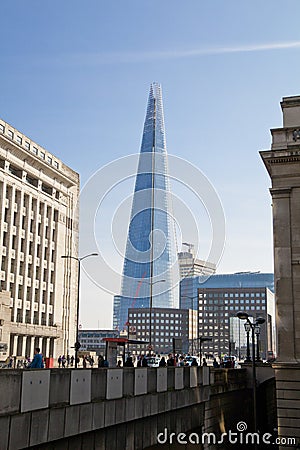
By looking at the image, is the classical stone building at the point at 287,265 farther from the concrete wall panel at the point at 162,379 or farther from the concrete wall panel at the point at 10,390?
the concrete wall panel at the point at 10,390

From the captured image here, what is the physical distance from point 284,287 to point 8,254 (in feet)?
207

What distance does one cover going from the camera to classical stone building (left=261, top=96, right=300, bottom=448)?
1236 inches

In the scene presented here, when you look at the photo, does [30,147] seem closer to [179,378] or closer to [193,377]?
[193,377]

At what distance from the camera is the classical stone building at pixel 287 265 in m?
31.4

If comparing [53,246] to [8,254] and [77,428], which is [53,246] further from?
[77,428]

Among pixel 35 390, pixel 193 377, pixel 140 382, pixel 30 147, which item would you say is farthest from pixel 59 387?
pixel 30 147

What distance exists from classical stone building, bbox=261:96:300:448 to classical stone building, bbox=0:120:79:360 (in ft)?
182

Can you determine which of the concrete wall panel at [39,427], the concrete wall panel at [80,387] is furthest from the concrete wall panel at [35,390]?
the concrete wall panel at [80,387]

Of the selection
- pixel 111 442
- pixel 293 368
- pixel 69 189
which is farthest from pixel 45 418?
pixel 69 189

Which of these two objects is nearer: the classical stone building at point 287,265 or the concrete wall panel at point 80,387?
the concrete wall panel at point 80,387

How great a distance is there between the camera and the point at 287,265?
32.7m

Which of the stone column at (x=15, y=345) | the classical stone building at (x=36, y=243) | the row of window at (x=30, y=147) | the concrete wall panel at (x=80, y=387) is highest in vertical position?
the row of window at (x=30, y=147)

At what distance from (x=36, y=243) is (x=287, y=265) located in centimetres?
6917

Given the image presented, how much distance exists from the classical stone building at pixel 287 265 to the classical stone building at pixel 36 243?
55.5 metres
